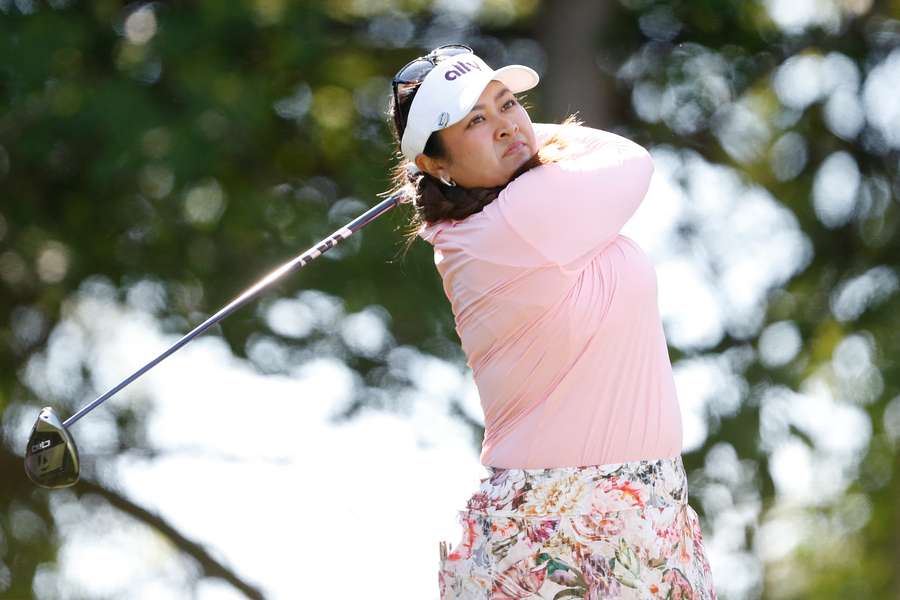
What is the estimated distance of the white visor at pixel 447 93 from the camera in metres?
2.20

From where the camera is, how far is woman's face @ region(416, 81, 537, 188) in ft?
7.28

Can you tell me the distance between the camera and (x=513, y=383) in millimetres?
2164

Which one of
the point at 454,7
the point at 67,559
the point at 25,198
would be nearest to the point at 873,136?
the point at 454,7

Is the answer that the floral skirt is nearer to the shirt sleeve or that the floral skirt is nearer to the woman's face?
the shirt sleeve

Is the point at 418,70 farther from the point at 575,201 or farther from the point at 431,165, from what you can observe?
the point at 575,201

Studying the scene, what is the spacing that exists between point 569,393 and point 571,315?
0.32 feet

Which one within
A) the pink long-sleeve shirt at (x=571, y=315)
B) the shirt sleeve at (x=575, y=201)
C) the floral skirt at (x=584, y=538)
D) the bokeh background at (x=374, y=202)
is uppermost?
the shirt sleeve at (x=575, y=201)

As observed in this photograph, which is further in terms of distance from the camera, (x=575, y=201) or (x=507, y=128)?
(x=507, y=128)

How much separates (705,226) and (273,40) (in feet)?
6.34

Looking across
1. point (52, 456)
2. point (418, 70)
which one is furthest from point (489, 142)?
point (52, 456)

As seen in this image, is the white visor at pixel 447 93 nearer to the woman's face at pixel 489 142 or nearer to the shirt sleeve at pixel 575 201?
the woman's face at pixel 489 142

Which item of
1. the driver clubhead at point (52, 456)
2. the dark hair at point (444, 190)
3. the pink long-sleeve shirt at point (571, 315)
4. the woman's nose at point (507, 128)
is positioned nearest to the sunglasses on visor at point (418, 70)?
the dark hair at point (444, 190)

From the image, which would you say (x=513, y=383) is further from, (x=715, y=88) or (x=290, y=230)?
(x=715, y=88)

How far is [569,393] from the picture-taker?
2125 millimetres
